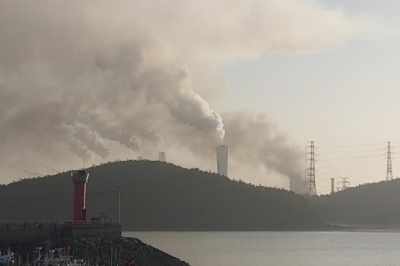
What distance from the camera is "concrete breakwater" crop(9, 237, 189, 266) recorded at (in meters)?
61.2

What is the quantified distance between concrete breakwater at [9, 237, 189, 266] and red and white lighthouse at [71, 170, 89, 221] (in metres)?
4.11

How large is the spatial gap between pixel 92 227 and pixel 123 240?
12.4 feet

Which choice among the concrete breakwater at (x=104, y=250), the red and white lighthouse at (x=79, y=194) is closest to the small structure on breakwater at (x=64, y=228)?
the red and white lighthouse at (x=79, y=194)

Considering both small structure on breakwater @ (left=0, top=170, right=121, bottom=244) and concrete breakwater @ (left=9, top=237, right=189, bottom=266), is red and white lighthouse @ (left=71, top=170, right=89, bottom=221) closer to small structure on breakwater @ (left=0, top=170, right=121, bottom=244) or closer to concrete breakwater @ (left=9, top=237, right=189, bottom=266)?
small structure on breakwater @ (left=0, top=170, right=121, bottom=244)

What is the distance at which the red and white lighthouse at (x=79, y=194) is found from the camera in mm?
75812

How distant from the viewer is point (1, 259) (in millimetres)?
51312

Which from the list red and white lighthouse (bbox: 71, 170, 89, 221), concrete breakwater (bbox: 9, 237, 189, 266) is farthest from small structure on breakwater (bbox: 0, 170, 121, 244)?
concrete breakwater (bbox: 9, 237, 189, 266)

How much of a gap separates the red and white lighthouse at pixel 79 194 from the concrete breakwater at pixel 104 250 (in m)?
4.11

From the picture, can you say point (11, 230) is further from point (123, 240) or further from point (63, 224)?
point (123, 240)

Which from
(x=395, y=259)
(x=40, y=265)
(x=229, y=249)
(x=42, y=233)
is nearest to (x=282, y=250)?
(x=229, y=249)

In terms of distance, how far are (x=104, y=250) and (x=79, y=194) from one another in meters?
10.5

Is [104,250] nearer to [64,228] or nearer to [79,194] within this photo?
[64,228]

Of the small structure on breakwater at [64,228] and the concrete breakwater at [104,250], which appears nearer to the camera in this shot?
the concrete breakwater at [104,250]

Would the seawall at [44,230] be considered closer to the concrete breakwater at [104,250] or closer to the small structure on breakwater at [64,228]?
the small structure on breakwater at [64,228]
